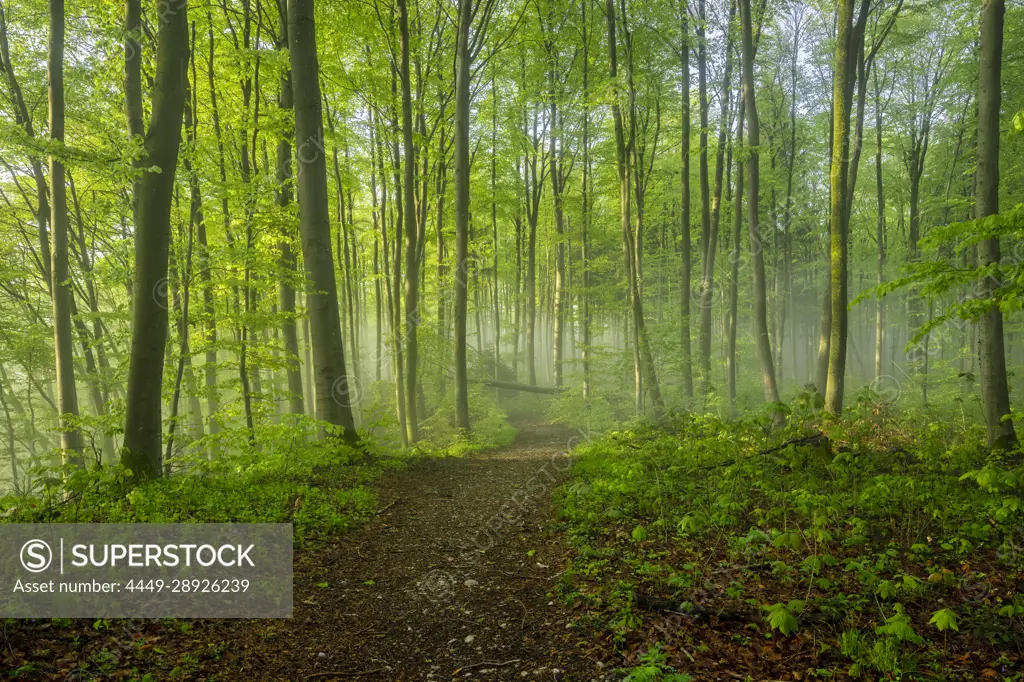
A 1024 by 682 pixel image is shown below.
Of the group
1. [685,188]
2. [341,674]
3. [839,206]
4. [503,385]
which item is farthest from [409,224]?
[341,674]

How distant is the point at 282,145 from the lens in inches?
466

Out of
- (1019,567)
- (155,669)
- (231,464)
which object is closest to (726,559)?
(1019,567)

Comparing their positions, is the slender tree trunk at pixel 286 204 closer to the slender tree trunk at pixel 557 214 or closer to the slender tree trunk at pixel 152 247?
the slender tree trunk at pixel 152 247

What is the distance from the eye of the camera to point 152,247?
598cm

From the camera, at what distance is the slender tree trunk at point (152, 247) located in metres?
5.93

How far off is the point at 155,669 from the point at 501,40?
16353 mm

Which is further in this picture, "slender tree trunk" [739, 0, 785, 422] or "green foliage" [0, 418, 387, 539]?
"slender tree trunk" [739, 0, 785, 422]

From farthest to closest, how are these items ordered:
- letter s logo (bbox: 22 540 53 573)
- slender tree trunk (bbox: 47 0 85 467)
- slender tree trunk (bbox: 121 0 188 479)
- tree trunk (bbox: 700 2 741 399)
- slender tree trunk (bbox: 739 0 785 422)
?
tree trunk (bbox: 700 2 741 399) → slender tree trunk (bbox: 739 0 785 422) → slender tree trunk (bbox: 47 0 85 467) → slender tree trunk (bbox: 121 0 188 479) → letter s logo (bbox: 22 540 53 573)

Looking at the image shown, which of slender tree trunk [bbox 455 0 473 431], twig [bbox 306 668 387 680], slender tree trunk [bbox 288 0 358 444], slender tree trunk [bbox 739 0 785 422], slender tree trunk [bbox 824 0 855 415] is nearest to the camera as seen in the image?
twig [bbox 306 668 387 680]

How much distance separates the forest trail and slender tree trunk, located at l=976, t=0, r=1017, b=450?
6.69 metres

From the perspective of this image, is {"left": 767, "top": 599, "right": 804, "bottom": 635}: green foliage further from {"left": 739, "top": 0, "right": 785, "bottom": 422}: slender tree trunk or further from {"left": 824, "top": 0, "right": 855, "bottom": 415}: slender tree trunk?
{"left": 739, "top": 0, "right": 785, "bottom": 422}: slender tree trunk

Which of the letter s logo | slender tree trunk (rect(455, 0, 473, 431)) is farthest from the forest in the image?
the letter s logo

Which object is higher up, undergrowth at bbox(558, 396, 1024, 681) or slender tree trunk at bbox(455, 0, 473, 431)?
slender tree trunk at bbox(455, 0, 473, 431)

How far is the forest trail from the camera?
3.42 m
